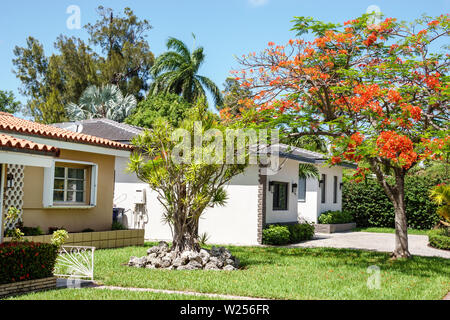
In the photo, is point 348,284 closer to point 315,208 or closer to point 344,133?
point 344,133

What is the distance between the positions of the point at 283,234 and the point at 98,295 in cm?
1130

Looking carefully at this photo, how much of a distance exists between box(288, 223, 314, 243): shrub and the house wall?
7.29 metres

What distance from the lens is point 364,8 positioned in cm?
1346

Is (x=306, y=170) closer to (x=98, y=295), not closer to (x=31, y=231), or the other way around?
(x=31, y=231)

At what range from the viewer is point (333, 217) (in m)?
26.4

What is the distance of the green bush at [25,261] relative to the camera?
8453 mm

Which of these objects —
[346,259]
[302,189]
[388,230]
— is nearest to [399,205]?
[346,259]

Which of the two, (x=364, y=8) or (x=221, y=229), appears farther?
(x=221, y=229)

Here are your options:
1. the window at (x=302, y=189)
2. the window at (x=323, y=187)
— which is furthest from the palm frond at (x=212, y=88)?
the window at (x=302, y=189)

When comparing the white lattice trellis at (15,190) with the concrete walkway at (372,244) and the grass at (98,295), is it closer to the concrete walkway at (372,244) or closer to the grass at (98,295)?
the grass at (98,295)

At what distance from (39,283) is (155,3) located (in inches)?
528

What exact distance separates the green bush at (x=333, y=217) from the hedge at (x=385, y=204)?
1523mm
